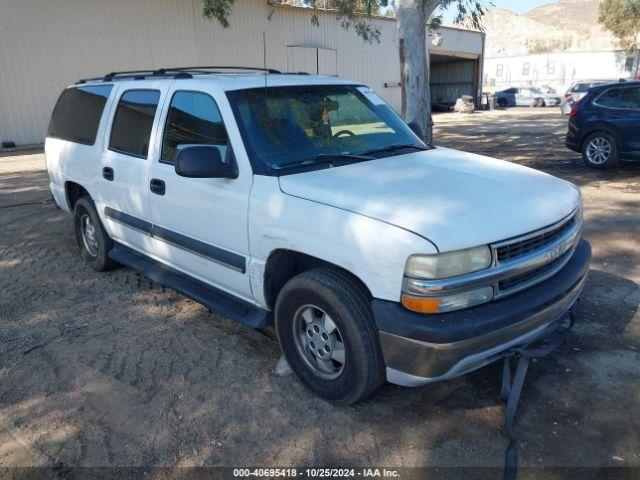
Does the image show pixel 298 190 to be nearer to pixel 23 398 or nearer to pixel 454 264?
pixel 454 264

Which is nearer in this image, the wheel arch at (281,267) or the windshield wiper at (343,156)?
the wheel arch at (281,267)

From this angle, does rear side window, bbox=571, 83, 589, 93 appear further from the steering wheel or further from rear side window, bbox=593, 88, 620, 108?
the steering wheel

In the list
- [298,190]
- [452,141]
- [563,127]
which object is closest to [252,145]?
[298,190]

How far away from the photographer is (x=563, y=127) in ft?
67.7

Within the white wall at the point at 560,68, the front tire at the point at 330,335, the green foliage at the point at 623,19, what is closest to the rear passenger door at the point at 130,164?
the front tire at the point at 330,335

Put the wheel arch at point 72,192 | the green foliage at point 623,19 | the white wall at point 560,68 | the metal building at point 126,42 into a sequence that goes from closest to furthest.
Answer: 1. the wheel arch at point 72,192
2. the metal building at point 126,42
3. the green foliage at point 623,19
4. the white wall at point 560,68

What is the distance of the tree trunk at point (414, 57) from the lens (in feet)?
34.3

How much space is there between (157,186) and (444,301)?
96.2 inches

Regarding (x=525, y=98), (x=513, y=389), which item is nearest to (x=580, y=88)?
(x=525, y=98)

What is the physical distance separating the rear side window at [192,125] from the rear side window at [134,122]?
0.26 meters

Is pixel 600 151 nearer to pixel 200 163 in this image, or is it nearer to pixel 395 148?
pixel 395 148

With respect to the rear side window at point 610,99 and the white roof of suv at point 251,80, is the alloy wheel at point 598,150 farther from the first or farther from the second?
the white roof of suv at point 251,80

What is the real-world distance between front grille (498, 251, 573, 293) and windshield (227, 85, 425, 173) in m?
1.32

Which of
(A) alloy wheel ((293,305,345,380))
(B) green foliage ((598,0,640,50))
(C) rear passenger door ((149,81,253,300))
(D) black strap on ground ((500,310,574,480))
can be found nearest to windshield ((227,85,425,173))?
(C) rear passenger door ((149,81,253,300))
